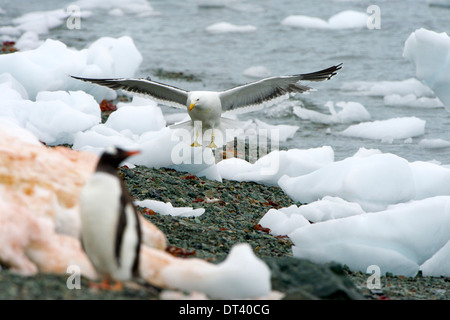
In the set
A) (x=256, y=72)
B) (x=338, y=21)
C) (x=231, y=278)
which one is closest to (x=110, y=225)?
(x=231, y=278)

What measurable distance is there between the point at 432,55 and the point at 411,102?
4.99 meters

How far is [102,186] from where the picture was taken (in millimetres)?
3918

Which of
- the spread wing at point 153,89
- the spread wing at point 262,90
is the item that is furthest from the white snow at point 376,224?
the spread wing at point 153,89

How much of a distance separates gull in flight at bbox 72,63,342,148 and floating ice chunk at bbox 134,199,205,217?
7.64ft

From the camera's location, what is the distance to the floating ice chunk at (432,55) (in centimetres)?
1038

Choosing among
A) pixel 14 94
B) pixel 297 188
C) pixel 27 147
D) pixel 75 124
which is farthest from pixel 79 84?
pixel 27 147

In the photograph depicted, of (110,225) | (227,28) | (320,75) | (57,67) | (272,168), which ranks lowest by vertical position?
(227,28)

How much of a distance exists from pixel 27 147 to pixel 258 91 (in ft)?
17.3

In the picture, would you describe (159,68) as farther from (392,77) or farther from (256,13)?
(256,13)

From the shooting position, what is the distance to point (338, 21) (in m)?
22.4

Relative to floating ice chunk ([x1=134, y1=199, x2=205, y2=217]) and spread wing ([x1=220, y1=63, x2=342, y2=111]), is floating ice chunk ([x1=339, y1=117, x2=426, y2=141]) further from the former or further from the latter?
floating ice chunk ([x1=134, y1=199, x2=205, y2=217])

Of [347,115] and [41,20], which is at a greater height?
[41,20]

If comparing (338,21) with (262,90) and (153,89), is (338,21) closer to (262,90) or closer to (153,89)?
(262,90)

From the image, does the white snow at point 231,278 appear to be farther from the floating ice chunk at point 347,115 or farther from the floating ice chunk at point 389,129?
the floating ice chunk at point 347,115
